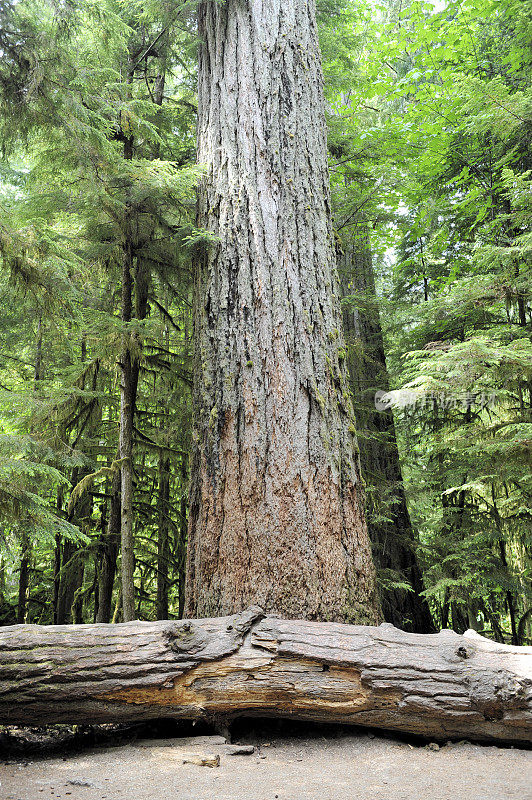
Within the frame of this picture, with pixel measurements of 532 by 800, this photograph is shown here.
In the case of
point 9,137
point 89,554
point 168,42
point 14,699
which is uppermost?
point 168,42

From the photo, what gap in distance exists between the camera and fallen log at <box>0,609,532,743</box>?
2502mm

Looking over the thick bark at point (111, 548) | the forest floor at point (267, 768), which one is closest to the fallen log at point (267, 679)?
the forest floor at point (267, 768)

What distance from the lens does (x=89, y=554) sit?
6.18 m

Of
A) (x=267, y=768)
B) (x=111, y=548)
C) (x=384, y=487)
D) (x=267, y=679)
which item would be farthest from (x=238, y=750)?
(x=384, y=487)

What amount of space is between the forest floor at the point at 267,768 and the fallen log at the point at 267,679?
0.14 metres

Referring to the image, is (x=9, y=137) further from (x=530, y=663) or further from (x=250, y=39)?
(x=530, y=663)

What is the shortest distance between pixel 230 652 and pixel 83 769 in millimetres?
803

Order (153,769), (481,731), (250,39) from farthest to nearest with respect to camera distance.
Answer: (250,39) → (481,731) → (153,769)

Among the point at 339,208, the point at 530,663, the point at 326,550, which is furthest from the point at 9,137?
the point at 530,663

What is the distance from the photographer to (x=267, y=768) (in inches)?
93.6

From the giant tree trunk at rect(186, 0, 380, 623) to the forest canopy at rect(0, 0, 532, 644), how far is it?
0.23m

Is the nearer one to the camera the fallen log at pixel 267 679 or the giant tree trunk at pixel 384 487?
the fallen log at pixel 267 679

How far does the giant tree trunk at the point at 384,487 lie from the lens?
6340mm

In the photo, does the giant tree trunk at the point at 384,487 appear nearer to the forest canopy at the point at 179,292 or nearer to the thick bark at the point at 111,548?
the forest canopy at the point at 179,292
